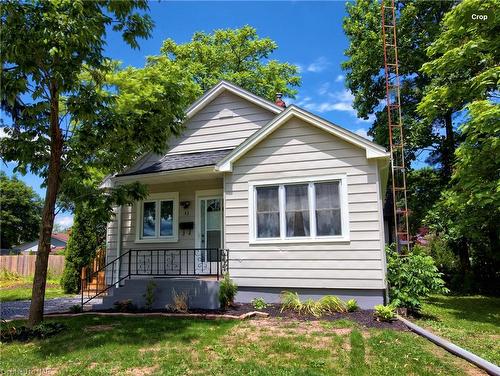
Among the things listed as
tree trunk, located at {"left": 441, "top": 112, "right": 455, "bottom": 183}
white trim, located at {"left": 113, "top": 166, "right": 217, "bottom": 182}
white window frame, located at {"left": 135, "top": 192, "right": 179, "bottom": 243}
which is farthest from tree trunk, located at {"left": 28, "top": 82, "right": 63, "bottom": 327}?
tree trunk, located at {"left": 441, "top": 112, "right": 455, "bottom": 183}

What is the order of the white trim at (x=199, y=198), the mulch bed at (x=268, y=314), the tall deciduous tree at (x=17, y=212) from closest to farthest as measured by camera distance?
the mulch bed at (x=268, y=314), the white trim at (x=199, y=198), the tall deciduous tree at (x=17, y=212)

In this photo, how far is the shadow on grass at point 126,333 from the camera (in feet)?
20.8

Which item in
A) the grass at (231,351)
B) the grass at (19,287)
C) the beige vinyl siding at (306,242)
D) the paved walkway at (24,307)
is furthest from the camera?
the grass at (19,287)

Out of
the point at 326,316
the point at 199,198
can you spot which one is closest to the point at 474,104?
the point at 326,316

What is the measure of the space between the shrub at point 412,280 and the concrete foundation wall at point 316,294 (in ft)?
1.21

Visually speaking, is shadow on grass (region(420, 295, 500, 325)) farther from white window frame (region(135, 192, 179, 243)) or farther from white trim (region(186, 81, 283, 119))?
white trim (region(186, 81, 283, 119))

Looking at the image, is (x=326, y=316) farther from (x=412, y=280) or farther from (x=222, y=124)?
(x=222, y=124)

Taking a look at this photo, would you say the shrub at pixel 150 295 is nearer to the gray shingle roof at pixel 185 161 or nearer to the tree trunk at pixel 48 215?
the tree trunk at pixel 48 215

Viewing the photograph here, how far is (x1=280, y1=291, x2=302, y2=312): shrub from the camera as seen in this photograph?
8812mm

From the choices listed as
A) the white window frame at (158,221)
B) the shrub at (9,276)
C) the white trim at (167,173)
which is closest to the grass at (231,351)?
the white trim at (167,173)

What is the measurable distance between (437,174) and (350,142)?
10253 millimetres

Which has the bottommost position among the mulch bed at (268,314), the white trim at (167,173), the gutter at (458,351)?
the gutter at (458,351)

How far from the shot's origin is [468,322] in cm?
862

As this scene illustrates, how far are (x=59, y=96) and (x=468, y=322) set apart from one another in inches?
369
